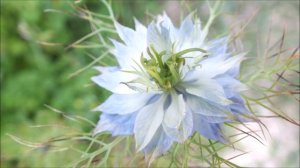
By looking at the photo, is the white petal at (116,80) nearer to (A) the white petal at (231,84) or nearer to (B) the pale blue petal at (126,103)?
(B) the pale blue petal at (126,103)

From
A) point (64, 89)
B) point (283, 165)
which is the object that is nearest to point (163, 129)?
point (283, 165)

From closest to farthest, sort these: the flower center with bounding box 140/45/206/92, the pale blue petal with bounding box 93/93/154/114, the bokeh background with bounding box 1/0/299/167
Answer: the flower center with bounding box 140/45/206/92 < the pale blue petal with bounding box 93/93/154/114 < the bokeh background with bounding box 1/0/299/167

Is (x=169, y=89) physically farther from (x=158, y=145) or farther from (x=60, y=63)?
(x=60, y=63)

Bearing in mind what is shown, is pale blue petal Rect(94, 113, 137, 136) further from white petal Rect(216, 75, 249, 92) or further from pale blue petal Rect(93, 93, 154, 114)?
white petal Rect(216, 75, 249, 92)

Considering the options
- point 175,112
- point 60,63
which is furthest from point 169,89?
point 60,63

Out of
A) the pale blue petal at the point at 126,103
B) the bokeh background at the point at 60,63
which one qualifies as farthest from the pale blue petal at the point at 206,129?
the bokeh background at the point at 60,63

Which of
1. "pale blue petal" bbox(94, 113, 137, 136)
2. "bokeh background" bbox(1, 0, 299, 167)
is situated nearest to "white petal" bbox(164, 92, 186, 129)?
"pale blue petal" bbox(94, 113, 137, 136)
